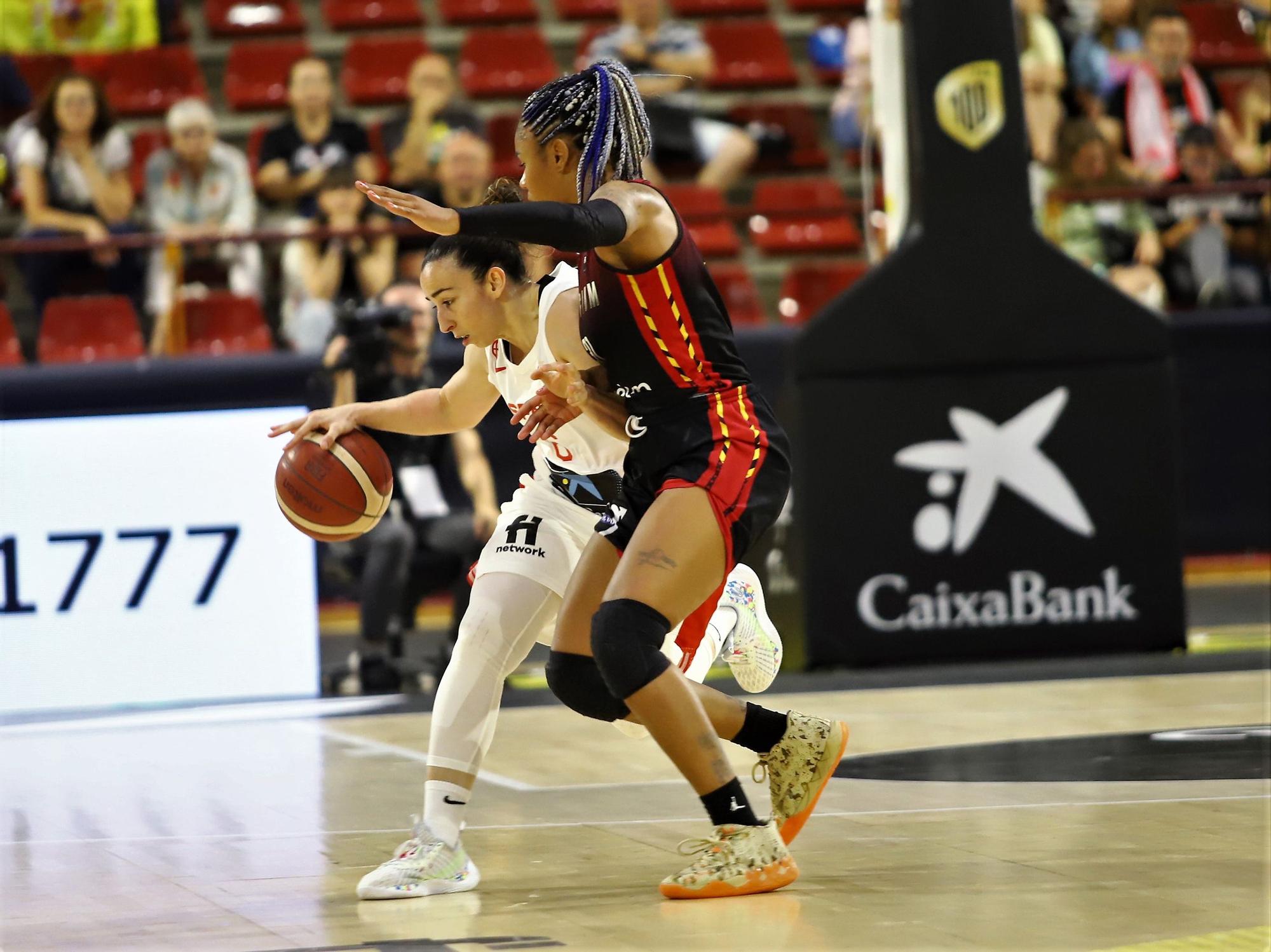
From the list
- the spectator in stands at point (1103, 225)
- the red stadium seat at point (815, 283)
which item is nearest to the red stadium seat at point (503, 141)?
the red stadium seat at point (815, 283)

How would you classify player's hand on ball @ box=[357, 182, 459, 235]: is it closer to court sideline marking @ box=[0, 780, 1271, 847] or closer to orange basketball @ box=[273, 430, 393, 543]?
orange basketball @ box=[273, 430, 393, 543]

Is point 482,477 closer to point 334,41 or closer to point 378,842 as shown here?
point 378,842

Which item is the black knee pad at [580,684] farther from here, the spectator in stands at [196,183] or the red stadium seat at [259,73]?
the red stadium seat at [259,73]

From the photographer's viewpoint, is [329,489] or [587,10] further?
[587,10]

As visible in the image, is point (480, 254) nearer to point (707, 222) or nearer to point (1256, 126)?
point (707, 222)

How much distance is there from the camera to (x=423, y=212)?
333 cm

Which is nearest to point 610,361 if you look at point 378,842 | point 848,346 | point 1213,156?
point 378,842

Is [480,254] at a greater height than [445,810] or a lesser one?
greater

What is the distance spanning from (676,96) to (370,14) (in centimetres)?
268

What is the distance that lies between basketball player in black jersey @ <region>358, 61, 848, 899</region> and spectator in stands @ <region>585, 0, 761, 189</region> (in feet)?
23.2

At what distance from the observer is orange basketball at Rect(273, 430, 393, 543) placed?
175 inches

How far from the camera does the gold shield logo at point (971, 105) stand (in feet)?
25.3

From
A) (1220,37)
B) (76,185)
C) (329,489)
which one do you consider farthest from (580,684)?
(1220,37)

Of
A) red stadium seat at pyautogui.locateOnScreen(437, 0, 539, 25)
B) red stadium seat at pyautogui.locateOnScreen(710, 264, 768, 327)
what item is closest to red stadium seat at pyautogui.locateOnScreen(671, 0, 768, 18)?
red stadium seat at pyautogui.locateOnScreen(437, 0, 539, 25)
